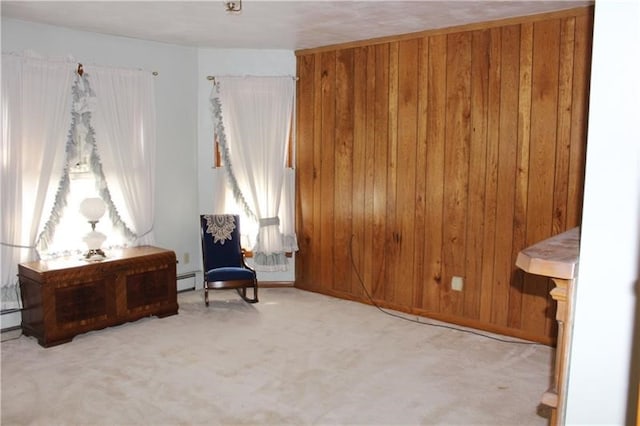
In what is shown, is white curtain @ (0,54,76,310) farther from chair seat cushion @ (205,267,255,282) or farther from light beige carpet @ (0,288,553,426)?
chair seat cushion @ (205,267,255,282)

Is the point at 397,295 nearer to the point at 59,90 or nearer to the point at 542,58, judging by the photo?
the point at 542,58

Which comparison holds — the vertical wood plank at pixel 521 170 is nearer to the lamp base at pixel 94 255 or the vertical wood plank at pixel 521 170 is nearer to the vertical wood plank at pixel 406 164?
the vertical wood plank at pixel 406 164

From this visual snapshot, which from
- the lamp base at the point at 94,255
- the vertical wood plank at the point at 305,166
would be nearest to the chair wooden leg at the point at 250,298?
the vertical wood plank at the point at 305,166

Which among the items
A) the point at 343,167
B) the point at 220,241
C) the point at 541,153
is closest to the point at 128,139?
the point at 220,241

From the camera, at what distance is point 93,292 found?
14.3ft

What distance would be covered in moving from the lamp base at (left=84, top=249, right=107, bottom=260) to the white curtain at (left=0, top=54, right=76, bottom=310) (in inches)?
15.9

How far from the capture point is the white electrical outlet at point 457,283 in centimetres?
470

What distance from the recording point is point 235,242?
17.7 ft

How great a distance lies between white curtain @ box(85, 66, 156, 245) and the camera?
16.1 ft

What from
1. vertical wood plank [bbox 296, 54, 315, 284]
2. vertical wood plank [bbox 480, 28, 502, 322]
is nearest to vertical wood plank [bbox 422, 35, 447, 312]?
vertical wood plank [bbox 480, 28, 502, 322]

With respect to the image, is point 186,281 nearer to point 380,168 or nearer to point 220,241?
point 220,241

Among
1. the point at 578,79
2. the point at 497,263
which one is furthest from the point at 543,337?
the point at 578,79

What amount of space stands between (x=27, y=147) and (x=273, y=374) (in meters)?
2.62

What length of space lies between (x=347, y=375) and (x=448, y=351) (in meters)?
0.87
